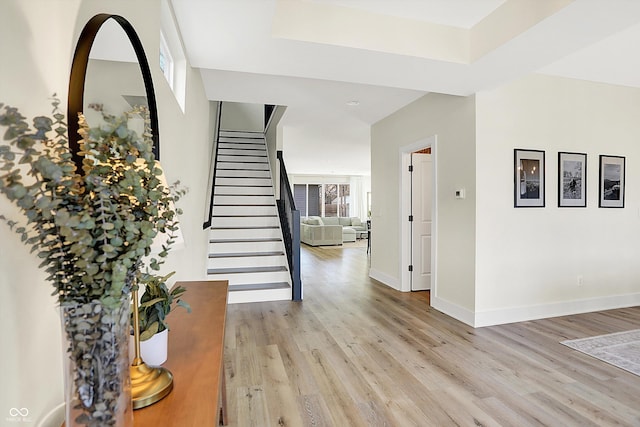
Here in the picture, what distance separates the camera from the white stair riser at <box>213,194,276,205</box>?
231 inches

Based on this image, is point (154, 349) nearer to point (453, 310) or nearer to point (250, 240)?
point (453, 310)

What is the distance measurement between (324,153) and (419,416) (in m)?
7.49

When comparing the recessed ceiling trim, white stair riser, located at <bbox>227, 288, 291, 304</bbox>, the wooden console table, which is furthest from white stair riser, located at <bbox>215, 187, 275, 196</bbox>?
the wooden console table

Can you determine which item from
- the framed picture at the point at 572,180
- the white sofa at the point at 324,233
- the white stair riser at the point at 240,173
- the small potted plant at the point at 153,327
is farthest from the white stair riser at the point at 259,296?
the white sofa at the point at 324,233

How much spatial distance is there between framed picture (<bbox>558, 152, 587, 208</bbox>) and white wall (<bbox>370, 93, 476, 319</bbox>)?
1.17 m

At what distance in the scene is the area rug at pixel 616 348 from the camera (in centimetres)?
263

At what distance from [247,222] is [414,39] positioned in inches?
148

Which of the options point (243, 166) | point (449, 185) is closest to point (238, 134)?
point (243, 166)

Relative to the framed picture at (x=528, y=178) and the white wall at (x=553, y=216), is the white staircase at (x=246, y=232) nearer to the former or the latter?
the white wall at (x=553, y=216)

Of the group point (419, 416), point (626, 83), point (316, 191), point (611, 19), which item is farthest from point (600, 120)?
point (316, 191)

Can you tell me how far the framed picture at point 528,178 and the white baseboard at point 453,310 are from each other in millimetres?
1272

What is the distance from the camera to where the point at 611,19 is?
2.06 m

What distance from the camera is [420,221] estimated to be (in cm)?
491

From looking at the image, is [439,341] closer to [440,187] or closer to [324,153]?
[440,187]
